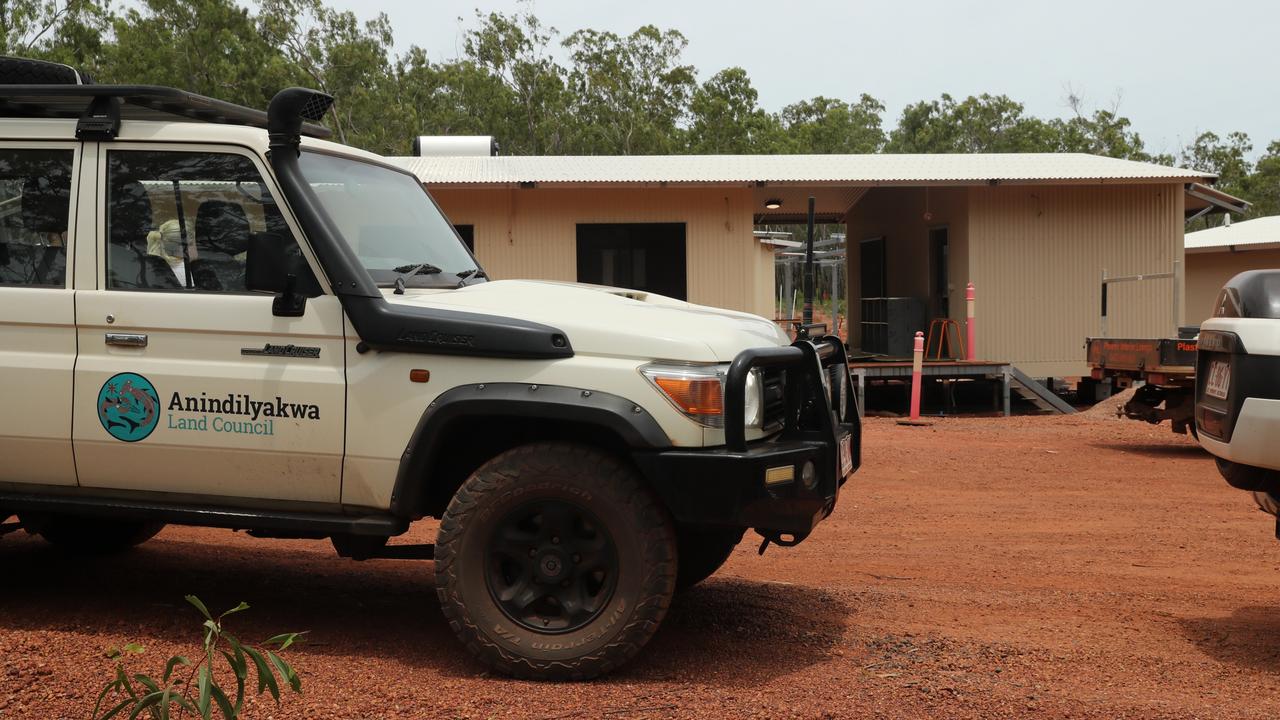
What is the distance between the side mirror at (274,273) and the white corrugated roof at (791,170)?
13.2m

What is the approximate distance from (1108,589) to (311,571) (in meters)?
4.22

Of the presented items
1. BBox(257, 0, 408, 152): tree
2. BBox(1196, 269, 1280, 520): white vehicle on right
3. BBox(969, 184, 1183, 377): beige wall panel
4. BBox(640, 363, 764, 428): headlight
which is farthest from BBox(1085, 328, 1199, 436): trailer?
BBox(257, 0, 408, 152): tree

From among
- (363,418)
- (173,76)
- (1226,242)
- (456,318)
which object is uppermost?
(173,76)

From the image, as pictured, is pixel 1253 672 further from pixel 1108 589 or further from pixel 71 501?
pixel 71 501

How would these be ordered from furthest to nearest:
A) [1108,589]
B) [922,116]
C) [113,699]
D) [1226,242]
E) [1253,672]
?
[922,116], [1226,242], [1108,589], [1253,672], [113,699]

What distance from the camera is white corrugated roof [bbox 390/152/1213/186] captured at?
17672 mm

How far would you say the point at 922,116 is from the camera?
240 ft

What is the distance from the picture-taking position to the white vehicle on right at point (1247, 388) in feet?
15.3

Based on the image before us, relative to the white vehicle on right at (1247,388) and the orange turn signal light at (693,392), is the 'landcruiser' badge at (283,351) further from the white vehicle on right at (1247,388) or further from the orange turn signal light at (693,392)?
the white vehicle on right at (1247,388)

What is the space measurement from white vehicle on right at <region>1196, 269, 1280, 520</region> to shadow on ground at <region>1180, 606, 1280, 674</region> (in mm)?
588

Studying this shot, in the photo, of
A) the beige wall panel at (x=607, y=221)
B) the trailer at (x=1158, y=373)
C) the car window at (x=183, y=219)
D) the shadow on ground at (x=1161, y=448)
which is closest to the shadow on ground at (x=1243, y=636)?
the car window at (x=183, y=219)

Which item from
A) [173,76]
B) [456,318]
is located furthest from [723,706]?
[173,76]

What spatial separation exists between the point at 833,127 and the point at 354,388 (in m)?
68.0

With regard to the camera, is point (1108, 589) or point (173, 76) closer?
point (1108, 589)
